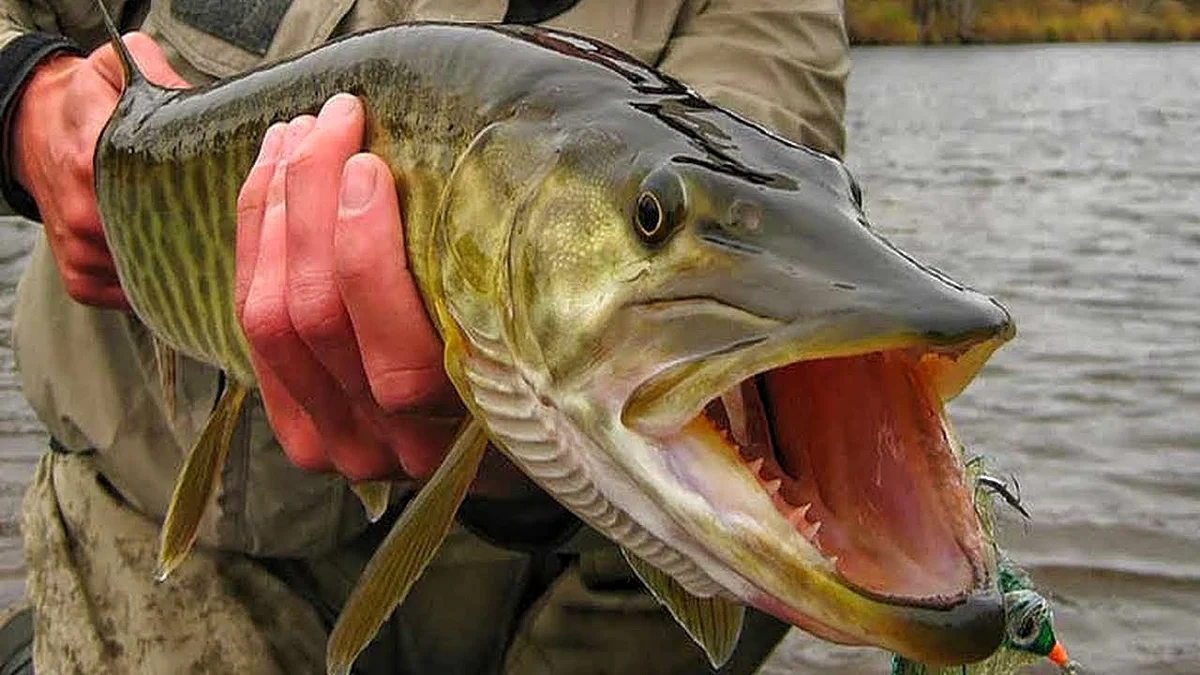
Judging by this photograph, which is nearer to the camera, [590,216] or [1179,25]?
[590,216]

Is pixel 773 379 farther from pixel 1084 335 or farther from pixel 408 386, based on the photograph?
pixel 1084 335

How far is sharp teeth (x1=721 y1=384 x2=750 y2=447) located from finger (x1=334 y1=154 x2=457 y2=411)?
40 cm

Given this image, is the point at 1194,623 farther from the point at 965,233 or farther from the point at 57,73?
the point at 965,233

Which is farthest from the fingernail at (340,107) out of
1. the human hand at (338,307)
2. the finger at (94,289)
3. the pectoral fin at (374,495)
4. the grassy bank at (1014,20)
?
the grassy bank at (1014,20)

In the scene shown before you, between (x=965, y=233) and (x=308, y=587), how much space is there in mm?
8530

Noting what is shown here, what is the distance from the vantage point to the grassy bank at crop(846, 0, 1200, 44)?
1740 inches

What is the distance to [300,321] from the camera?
1.62 meters

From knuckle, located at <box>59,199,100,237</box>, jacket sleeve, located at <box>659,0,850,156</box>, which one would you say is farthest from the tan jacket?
knuckle, located at <box>59,199,100,237</box>

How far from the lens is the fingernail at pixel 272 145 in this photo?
170 cm

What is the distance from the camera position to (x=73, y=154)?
2170 mm

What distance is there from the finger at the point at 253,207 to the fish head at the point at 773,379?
422mm

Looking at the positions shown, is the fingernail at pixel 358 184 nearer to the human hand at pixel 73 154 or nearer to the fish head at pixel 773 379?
the fish head at pixel 773 379

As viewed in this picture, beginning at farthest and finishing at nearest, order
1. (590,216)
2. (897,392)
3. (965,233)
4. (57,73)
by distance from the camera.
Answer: (965,233) → (57,73) → (590,216) → (897,392)

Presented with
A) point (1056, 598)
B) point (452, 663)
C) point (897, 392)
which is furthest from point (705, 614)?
point (1056, 598)
